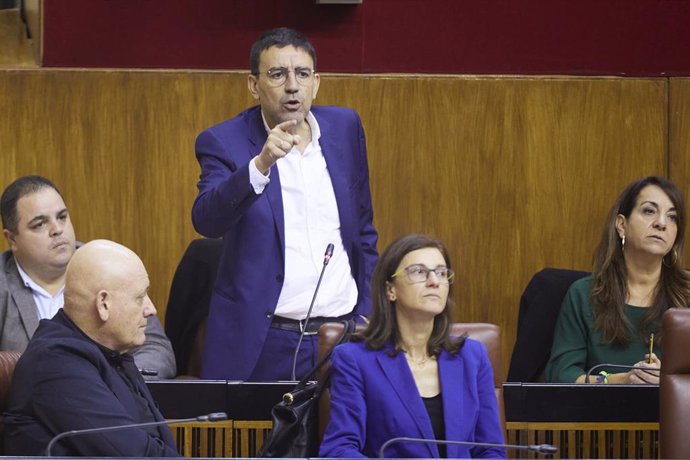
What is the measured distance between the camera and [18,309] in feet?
11.5

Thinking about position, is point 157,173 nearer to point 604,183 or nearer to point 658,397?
point 604,183

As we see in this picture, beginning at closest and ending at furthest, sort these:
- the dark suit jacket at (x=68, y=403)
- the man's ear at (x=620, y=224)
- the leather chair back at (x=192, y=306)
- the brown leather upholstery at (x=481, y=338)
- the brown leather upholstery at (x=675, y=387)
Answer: the dark suit jacket at (x=68, y=403)
the brown leather upholstery at (x=675, y=387)
the brown leather upholstery at (x=481, y=338)
the man's ear at (x=620, y=224)
the leather chair back at (x=192, y=306)

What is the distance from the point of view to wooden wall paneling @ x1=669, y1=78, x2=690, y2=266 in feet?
14.8

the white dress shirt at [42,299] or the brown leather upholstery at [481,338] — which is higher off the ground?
the white dress shirt at [42,299]

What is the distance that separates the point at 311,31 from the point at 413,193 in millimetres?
642

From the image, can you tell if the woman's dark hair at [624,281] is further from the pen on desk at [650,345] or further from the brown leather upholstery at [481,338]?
the brown leather upholstery at [481,338]

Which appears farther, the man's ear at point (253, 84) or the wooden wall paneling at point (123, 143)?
the wooden wall paneling at point (123, 143)

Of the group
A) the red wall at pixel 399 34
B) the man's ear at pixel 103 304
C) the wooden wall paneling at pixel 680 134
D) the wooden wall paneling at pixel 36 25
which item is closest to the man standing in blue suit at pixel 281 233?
the man's ear at pixel 103 304

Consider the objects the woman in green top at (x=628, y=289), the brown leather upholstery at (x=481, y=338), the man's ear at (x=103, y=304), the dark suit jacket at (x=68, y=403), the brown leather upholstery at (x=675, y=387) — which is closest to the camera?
the dark suit jacket at (x=68, y=403)

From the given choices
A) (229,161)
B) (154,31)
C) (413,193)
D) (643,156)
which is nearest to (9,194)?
(229,161)

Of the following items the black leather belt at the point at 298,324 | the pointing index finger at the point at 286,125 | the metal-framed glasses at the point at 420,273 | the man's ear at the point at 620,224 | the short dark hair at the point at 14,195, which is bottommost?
the black leather belt at the point at 298,324

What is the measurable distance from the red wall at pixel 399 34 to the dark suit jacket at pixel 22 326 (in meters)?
1.03

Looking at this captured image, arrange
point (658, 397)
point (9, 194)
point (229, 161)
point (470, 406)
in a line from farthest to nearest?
point (9, 194), point (229, 161), point (658, 397), point (470, 406)

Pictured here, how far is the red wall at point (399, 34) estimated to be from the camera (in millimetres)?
4418
